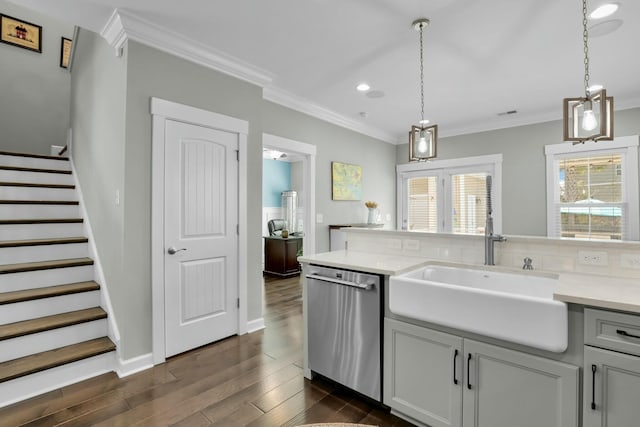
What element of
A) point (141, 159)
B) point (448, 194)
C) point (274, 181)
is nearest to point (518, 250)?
point (141, 159)

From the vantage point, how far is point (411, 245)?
2.44 meters

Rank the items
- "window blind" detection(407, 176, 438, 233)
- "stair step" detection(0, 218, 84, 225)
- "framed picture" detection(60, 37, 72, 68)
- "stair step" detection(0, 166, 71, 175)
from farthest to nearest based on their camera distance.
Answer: "window blind" detection(407, 176, 438, 233) → "framed picture" detection(60, 37, 72, 68) → "stair step" detection(0, 166, 71, 175) → "stair step" detection(0, 218, 84, 225)

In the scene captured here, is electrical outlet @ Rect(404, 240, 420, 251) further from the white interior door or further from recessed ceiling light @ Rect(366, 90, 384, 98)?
recessed ceiling light @ Rect(366, 90, 384, 98)

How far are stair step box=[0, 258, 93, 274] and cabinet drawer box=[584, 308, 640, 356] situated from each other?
12.2 feet

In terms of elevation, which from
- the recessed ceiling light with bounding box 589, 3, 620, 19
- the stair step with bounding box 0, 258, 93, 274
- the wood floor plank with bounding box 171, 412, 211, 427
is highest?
the recessed ceiling light with bounding box 589, 3, 620, 19

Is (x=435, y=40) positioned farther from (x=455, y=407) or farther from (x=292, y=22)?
(x=455, y=407)

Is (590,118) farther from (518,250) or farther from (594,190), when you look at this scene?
(594,190)

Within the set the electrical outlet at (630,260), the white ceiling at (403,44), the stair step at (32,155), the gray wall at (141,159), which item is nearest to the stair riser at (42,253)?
the gray wall at (141,159)

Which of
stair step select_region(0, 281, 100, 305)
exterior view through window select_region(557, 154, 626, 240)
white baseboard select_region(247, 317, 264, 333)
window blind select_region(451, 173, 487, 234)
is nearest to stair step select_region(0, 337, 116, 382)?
stair step select_region(0, 281, 100, 305)

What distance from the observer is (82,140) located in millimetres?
3803

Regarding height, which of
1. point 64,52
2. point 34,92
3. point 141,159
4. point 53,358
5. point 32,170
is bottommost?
point 53,358

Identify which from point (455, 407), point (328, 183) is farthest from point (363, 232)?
A: point (328, 183)

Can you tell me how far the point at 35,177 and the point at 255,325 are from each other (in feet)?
10.9

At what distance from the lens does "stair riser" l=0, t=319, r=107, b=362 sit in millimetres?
2303
